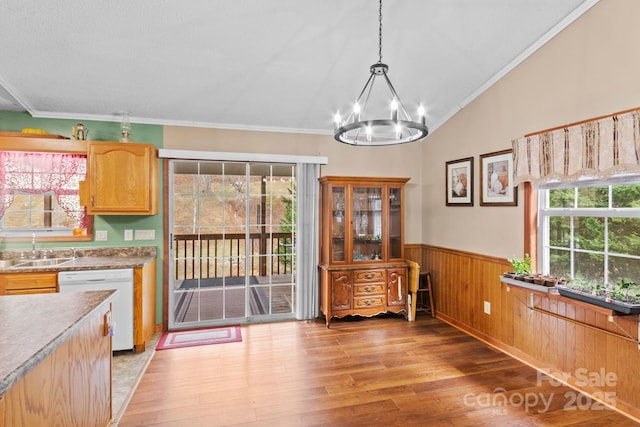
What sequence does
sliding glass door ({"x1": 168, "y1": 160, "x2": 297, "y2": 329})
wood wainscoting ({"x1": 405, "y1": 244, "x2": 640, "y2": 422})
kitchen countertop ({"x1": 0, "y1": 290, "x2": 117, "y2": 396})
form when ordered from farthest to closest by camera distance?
sliding glass door ({"x1": 168, "y1": 160, "x2": 297, "y2": 329}) < wood wainscoting ({"x1": 405, "y1": 244, "x2": 640, "y2": 422}) < kitchen countertop ({"x1": 0, "y1": 290, "x2": 117, "y2": 396})

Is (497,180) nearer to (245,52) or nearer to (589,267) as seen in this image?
→ (589,267)

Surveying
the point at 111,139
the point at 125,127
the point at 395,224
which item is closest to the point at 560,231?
the point at 395,224

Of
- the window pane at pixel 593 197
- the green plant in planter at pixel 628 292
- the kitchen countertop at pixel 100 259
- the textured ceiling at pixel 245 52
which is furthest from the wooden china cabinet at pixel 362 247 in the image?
the green plant in planter at pixel 628 292

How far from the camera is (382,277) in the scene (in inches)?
165

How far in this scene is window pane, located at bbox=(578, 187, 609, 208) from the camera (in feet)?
8.45

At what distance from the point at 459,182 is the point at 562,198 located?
117cm

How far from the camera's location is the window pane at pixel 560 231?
2.87m

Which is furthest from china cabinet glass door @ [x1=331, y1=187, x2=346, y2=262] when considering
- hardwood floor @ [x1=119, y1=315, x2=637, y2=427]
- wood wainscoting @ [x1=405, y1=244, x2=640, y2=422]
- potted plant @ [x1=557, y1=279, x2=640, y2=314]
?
potted plant @ [x1=557, y1=279, x2=640, y2=314]

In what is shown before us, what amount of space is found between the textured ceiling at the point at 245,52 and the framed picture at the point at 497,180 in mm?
775

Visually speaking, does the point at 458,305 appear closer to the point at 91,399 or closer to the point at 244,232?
the point at 244,232

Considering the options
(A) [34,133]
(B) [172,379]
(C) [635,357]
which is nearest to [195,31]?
(A) [34,133]

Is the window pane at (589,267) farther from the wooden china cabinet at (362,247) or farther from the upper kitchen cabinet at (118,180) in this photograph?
the upper kitchen cabinet at (118,180)

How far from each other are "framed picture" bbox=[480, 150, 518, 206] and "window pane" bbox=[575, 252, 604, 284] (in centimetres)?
70

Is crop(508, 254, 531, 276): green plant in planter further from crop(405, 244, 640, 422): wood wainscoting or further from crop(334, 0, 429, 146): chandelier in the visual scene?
crop(334, 0, 429, 146): chandelier
